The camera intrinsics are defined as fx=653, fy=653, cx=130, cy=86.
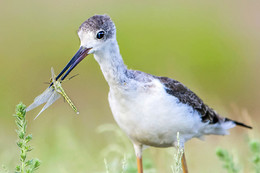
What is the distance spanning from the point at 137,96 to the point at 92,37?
2.83 feet

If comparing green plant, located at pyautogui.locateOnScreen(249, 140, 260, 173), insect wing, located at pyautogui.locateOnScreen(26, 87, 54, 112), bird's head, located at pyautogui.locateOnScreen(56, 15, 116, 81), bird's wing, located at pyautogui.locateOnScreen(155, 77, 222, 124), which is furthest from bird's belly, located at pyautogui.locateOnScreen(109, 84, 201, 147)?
green plant, located at pyautogui.locateOnScreen(249, 140, 260, 173)

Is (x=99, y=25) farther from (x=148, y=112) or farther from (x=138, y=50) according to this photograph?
(x=138, y=50)

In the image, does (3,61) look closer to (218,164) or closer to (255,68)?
(255,68)

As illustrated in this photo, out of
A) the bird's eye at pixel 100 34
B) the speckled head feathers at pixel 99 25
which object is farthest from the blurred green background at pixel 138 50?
the bird's eye at pixel 100 34

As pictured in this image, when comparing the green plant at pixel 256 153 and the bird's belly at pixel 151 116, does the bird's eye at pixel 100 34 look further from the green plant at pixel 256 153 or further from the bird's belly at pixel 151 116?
the green plant at pixel 256 153

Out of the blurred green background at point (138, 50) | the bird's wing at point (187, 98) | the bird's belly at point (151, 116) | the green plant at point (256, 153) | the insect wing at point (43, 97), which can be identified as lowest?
the green plant at point (256, 153)

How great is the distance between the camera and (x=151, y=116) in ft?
24.0

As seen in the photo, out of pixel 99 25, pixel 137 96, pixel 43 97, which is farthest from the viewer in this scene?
pixel 137 96

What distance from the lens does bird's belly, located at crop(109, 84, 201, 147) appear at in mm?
7273

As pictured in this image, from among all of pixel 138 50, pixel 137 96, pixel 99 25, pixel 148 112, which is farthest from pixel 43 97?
pixel 138 50

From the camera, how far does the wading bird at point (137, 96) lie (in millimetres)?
6961

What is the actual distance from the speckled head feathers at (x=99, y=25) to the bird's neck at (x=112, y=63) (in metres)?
0.12

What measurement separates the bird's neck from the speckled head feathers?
124 mm

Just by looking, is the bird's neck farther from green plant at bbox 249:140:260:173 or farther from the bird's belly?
green plant at bbox 249:140:260:173
